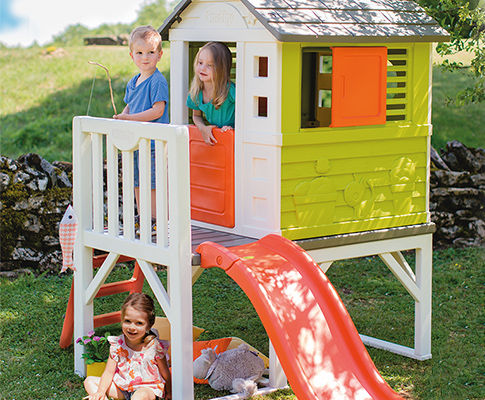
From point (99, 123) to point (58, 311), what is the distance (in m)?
2.10

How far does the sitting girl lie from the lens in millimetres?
4617

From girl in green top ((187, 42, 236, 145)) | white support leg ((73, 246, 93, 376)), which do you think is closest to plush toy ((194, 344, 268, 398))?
white support leg ((73, 246, 93, 376))

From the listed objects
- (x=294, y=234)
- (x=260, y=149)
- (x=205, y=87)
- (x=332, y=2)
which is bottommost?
(x=294, y=234)

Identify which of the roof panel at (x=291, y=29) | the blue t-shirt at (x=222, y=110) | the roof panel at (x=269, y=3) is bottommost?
the blue t-shirt at (x=222, y=110)

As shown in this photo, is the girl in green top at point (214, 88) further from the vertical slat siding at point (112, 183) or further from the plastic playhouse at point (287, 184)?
the vertical slat siding at point (112, 183)

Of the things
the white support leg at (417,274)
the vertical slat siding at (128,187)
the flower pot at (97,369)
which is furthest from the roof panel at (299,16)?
the flower pot at (97,369)

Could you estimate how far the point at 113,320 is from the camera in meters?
5.57

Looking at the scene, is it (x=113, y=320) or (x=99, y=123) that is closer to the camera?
(x=99, y=123)

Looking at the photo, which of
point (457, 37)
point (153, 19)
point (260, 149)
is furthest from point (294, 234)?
point (153, 19)

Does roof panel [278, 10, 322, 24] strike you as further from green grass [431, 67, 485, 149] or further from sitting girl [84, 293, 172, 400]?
green grass [431, 67, 485, 149]

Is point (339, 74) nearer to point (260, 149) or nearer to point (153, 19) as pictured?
point (260, 149)

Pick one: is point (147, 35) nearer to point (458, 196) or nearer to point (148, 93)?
point (148, 93)

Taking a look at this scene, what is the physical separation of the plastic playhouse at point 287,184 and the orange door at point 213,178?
0.01 m

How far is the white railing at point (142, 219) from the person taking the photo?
14.0 feet
